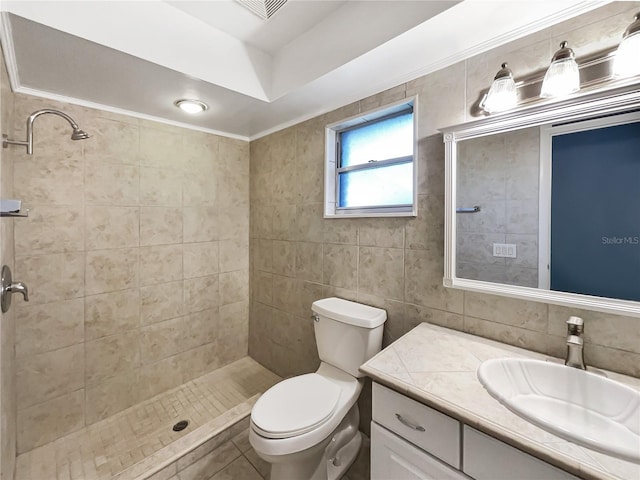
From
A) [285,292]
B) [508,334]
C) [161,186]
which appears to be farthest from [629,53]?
[161,186]

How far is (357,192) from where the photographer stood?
1.87m

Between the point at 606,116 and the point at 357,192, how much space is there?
1.19 metres

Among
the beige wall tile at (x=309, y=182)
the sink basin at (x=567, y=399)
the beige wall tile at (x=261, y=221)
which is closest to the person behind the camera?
the sink basin at (x=567, y=399)

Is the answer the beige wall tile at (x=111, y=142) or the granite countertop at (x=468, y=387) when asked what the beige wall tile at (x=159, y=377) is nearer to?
the beige wall tile at (x=111, y=142)

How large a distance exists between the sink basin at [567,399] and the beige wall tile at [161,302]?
6.91ft

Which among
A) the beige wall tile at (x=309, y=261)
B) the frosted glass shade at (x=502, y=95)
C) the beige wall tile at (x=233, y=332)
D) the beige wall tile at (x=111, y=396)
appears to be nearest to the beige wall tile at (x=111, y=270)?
the beige wall tile at (x=111, y=396)

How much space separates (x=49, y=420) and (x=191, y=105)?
2.16 meters

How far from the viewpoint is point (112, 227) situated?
6.10ft

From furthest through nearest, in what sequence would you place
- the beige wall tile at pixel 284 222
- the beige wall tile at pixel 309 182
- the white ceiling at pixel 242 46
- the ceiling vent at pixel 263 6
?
1. the beige wall tile at pixel 284 222
2. the beige wall tile at pixel 309 182
3. the ceiling vent at pixel 263 6
4. the white ceiling at pixel 242 46

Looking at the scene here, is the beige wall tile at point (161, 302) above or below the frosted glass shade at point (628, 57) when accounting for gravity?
below

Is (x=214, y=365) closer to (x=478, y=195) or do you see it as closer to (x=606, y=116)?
(x=478, y=195)

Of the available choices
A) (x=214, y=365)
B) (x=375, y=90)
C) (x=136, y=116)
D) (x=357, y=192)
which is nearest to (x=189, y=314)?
(x=214, y=365)

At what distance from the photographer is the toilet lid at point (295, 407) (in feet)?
3.89

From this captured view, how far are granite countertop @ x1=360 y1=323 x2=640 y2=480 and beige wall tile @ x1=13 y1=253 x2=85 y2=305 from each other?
6.17 feet
